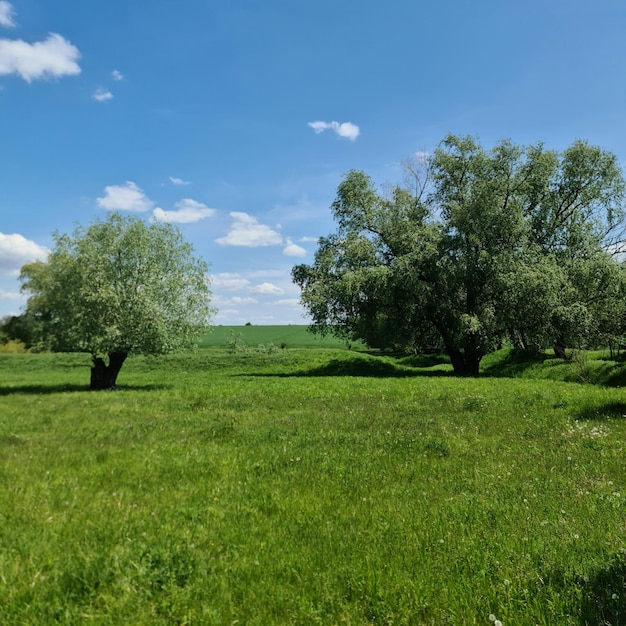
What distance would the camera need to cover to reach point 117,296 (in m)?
25.5

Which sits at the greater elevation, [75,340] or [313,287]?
[313,287]

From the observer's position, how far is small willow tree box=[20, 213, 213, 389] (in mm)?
25438

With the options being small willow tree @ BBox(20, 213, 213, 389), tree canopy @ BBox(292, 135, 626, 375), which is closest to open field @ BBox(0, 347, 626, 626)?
small willow tree @ BBox(20, 213, 213, 389)

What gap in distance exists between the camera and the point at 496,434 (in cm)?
1198

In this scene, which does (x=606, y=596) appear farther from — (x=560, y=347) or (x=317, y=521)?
(x=560, y=347)

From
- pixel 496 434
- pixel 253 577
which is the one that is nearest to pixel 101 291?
pixel 496 434

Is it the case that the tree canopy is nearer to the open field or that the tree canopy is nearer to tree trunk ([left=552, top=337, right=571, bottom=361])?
tree trunk ([left=552, top=337, right=571, bottom=361])

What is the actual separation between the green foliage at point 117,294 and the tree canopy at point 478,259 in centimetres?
1246

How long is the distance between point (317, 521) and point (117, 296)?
2236cm

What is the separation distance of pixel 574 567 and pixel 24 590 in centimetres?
581

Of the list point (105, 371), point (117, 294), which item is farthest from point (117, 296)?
point (105, 371)

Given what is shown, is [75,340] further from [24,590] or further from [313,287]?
[24,590]

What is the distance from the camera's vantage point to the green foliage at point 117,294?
25.4 meters

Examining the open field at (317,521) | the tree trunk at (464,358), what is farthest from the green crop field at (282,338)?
the open field at (317,521)
